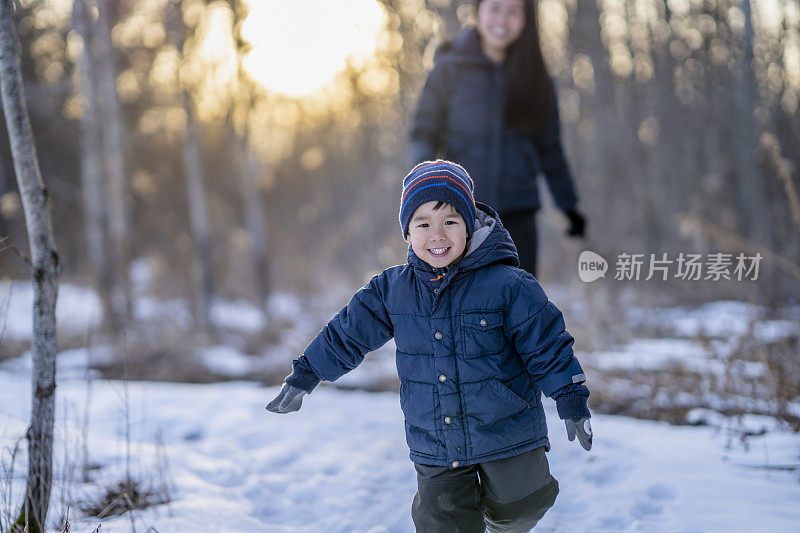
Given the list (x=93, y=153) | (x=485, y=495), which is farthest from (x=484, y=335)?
(x=93, y=153)

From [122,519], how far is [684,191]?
1298 centimetres

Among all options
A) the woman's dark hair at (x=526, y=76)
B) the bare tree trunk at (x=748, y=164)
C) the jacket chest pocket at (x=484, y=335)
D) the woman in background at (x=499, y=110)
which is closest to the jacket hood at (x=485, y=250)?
the jacket chest pocket at (x=484, y=335)

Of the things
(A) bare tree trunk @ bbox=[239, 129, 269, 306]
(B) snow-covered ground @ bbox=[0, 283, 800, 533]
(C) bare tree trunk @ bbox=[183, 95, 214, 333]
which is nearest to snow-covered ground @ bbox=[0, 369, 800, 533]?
(B) snow-covered ground @ bbox=[0, 283, 800, 533]

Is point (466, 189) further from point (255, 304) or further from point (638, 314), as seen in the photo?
point (255, 304)

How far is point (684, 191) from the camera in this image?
42.4ft

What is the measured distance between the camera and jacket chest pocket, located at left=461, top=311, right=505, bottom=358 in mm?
1850

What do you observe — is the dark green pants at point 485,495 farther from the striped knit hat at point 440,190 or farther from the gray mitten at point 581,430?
the striped knit hat at point 440,190

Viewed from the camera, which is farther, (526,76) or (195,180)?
(195,180)

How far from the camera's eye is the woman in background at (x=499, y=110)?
9.33ft

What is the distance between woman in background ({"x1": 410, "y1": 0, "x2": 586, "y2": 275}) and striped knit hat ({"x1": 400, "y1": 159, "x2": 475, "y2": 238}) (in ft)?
2.93

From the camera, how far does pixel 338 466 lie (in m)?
3.09

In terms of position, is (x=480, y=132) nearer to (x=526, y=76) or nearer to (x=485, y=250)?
(x=526, y=76)

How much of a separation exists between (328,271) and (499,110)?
38.4 ft

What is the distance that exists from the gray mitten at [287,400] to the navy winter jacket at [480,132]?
4.38ft
